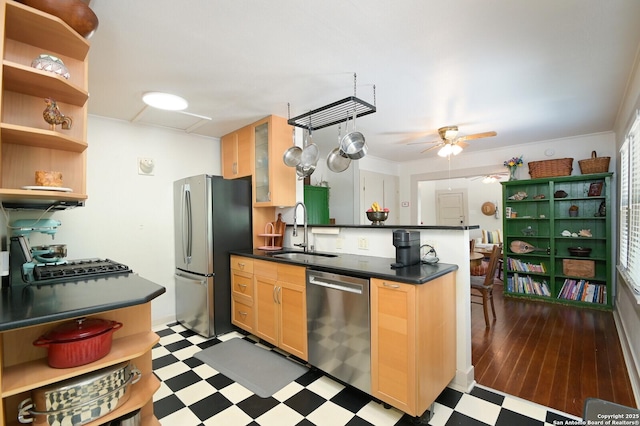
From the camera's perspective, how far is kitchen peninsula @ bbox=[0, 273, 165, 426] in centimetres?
104

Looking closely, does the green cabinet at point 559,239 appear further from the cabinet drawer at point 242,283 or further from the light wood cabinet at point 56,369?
the light wood cabinet at point 56,369

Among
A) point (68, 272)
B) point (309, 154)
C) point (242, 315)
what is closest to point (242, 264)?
point (242, 315)

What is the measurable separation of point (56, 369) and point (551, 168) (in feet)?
18.0

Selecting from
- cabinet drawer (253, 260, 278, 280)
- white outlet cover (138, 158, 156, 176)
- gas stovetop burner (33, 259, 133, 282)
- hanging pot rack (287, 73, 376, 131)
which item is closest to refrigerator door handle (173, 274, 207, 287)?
cabinet drawer (253, 260, 278, 280)

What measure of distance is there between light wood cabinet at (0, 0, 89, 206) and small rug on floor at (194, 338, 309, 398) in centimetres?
166

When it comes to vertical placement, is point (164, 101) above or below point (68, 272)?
above

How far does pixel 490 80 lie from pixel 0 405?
132 inches

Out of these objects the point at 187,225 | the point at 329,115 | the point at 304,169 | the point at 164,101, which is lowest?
the point at 187,225

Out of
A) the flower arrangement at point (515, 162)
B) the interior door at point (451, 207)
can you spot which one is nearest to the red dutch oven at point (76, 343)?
the flower arrangement at point (515, 162)

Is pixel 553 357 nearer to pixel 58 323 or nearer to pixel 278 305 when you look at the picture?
pixel 278 305

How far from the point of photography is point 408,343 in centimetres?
167

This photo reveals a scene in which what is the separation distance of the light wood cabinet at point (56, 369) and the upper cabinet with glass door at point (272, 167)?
1.88m

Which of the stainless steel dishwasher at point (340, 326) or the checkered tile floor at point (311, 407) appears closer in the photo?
the checkered tile floor at point (311, 407)

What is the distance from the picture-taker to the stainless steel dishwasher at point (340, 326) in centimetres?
189
